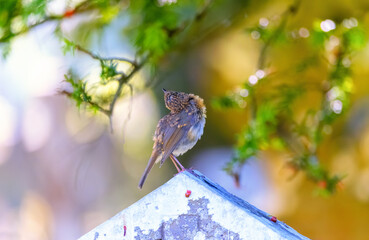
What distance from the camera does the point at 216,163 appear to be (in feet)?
30.2

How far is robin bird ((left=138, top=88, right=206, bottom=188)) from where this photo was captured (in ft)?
11.3

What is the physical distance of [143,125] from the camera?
10.3 m

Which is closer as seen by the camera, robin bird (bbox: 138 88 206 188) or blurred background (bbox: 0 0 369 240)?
robin bird (bbox: 138 88 206 188)

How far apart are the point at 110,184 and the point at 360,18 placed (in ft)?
25.7

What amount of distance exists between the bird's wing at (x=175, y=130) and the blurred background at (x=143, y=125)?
629mm

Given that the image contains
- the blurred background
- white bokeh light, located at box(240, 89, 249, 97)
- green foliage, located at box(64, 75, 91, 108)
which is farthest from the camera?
white bokeh light, located at box(240, 89, 249, 97)

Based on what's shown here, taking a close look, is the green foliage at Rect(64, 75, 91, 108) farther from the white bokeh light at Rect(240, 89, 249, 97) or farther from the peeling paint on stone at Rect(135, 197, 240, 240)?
the white bokeh light at Rect(240, 89, 249, 97)

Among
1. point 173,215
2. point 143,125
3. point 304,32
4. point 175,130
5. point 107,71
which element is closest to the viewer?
point 173,215

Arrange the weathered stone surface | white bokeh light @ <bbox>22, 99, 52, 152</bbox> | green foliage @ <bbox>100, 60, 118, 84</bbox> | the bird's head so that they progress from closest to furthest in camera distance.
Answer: the weathered stone surface < the bird's head < green foliage @ <bbox>100, 60, 118, 84</bbox> < white bokeh light @ <bbox>22, 99, 52, 152</bbox>

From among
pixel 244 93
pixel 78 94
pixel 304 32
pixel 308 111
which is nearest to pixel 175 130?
pixel 78 94

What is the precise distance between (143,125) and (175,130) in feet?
22.3

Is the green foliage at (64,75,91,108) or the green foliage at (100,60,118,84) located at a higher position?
the green foliage at (100,60,118,84)

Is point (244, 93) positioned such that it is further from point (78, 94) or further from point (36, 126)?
point (36, 126)

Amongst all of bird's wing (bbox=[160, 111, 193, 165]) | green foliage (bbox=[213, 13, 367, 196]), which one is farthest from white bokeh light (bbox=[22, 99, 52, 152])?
bird's wing (bbox=[160, 111, 193, 165])
